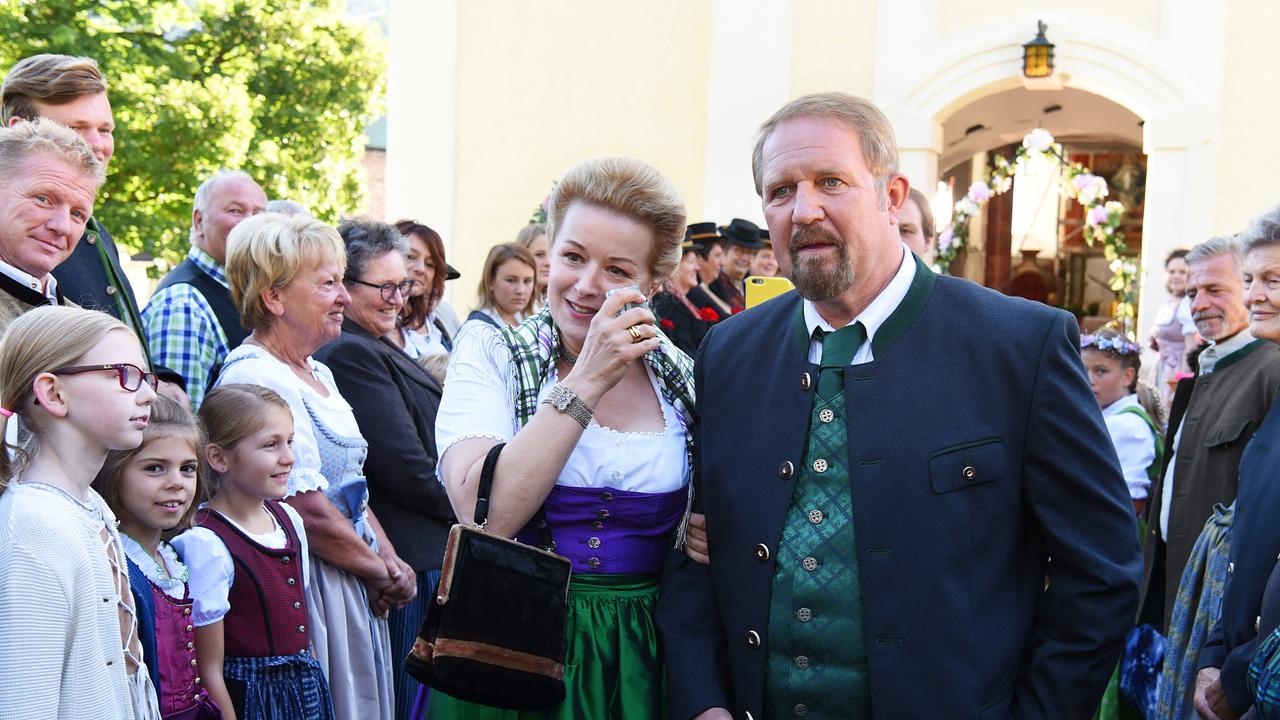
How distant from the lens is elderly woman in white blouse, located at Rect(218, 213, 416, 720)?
3863mm

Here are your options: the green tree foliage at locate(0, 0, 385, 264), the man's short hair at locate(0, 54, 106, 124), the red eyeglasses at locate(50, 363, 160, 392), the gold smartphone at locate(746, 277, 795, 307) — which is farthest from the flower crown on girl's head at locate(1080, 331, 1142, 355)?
the green tree foliage at locate(0, 0, 385, 264)

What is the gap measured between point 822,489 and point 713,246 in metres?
6.34

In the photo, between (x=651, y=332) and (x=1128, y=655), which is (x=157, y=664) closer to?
(x=651, y=332)

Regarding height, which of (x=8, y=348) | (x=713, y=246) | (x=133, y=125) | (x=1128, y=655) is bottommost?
(x=1128, y=655)

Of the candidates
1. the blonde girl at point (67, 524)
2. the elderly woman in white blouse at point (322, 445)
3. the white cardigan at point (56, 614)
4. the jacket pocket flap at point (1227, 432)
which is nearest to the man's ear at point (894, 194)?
the blonde girl at point (67, 524)

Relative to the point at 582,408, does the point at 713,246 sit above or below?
above

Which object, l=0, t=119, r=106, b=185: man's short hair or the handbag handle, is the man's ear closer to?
the handbag handle

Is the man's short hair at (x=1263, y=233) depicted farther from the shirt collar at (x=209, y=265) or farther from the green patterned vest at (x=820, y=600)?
the shirt collar at (x=209, y=265)

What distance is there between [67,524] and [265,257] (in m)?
1.61

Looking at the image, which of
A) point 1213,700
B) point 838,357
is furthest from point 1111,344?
point 838,357

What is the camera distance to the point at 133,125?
1869 cm

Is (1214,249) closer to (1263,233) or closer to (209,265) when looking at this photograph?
(1263,233)

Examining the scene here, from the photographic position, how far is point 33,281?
3260 mm

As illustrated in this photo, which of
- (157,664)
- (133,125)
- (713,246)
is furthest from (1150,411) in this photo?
(133,125)
